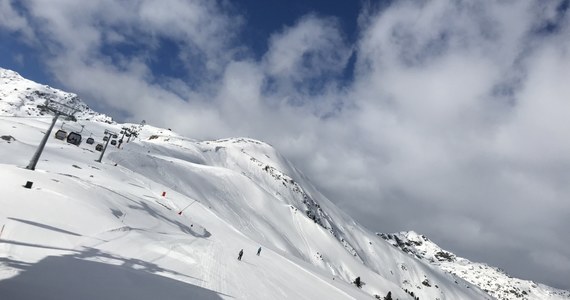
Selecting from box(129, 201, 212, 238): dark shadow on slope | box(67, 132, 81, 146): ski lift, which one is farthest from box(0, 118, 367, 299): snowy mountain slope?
box(67, 132, 81, 146): ski lift

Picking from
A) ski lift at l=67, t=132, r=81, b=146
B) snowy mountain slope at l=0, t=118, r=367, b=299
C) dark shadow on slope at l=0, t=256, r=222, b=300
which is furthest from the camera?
ski lift at l=67, t=132, r=81, b=146

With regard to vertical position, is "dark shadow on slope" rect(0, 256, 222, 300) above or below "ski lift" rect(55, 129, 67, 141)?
below

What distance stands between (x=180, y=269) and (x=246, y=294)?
3664 mm

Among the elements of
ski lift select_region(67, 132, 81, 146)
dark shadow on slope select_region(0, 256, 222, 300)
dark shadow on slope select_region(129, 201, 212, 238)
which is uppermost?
ski lift select_region(67, 132, 81, 146)

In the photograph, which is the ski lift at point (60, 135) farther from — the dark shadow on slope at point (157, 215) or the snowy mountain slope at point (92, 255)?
the snowy mountain slope at point (92, 255)

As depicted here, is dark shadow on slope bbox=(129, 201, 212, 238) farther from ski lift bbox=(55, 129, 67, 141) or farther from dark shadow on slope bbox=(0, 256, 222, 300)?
ski lift bbox=(55, 129, 67, 141)

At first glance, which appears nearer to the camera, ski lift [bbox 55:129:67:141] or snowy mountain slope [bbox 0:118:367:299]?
snowy mountain slope [bbox 0:118:367:299]

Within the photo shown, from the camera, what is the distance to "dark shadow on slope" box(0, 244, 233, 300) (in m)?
11.0

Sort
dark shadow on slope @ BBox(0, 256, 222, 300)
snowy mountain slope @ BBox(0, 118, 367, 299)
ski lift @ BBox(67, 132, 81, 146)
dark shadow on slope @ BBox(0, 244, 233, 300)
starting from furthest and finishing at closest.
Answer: ski lift @ BBox(67, 132, 81, 146) → snowy mountain slope @ BBox(0, 118, 367, 299) → dark shadow on slope @ BBox(0, 244, 233, 300) → dark shadow on slope @ BBox(0, 256, 222, 300)

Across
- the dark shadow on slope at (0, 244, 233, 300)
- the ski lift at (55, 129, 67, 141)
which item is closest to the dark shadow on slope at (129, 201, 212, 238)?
the dark shadow on slope at (0, 244, 233, 300)

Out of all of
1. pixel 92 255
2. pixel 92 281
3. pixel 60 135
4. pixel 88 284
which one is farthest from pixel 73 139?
pixel 88 284

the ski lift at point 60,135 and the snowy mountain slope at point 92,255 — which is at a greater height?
the ski lift at point 60,135

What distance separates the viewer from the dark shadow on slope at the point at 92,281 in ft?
36.2

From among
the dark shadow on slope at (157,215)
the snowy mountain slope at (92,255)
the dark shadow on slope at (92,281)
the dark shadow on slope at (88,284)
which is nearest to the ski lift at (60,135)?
the dark shadow on slope at (157,215)
